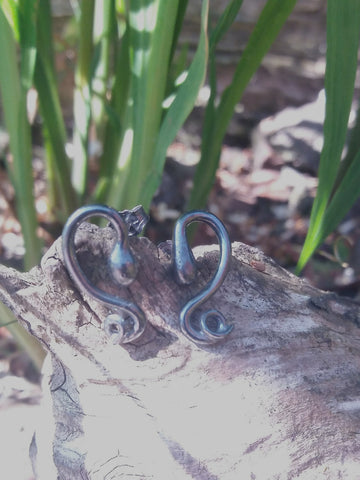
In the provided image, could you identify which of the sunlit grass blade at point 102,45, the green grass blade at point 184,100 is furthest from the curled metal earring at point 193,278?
the sunlit grass blade at point 102,45

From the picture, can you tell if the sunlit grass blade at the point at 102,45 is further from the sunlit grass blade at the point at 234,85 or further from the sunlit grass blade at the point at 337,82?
the sunlit grass blade at the point at 337,82

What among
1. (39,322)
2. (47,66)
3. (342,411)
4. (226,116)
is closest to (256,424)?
(342,411)

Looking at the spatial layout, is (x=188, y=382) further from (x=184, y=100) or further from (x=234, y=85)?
(x=234, y=85)

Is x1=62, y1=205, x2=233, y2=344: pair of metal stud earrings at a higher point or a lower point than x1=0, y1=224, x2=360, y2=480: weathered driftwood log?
higher

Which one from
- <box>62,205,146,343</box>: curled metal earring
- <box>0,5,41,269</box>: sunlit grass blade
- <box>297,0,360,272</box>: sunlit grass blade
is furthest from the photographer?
<box>0,5,41,269</box>: sunlit grass blade

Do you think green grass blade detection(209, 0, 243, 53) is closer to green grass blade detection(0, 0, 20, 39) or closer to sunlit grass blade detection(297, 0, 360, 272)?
sunlit grass blade detection(297, 0, 360, 272)

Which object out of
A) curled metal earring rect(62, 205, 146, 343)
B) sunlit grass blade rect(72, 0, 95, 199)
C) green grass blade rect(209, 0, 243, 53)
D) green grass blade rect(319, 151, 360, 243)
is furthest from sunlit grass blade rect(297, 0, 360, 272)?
sunlit grass blade rect(72, 0, 95, 199)

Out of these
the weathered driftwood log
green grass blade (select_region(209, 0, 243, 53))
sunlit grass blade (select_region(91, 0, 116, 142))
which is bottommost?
the weathered driftwood log

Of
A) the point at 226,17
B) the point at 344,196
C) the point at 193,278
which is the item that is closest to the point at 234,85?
the point at 226,17
